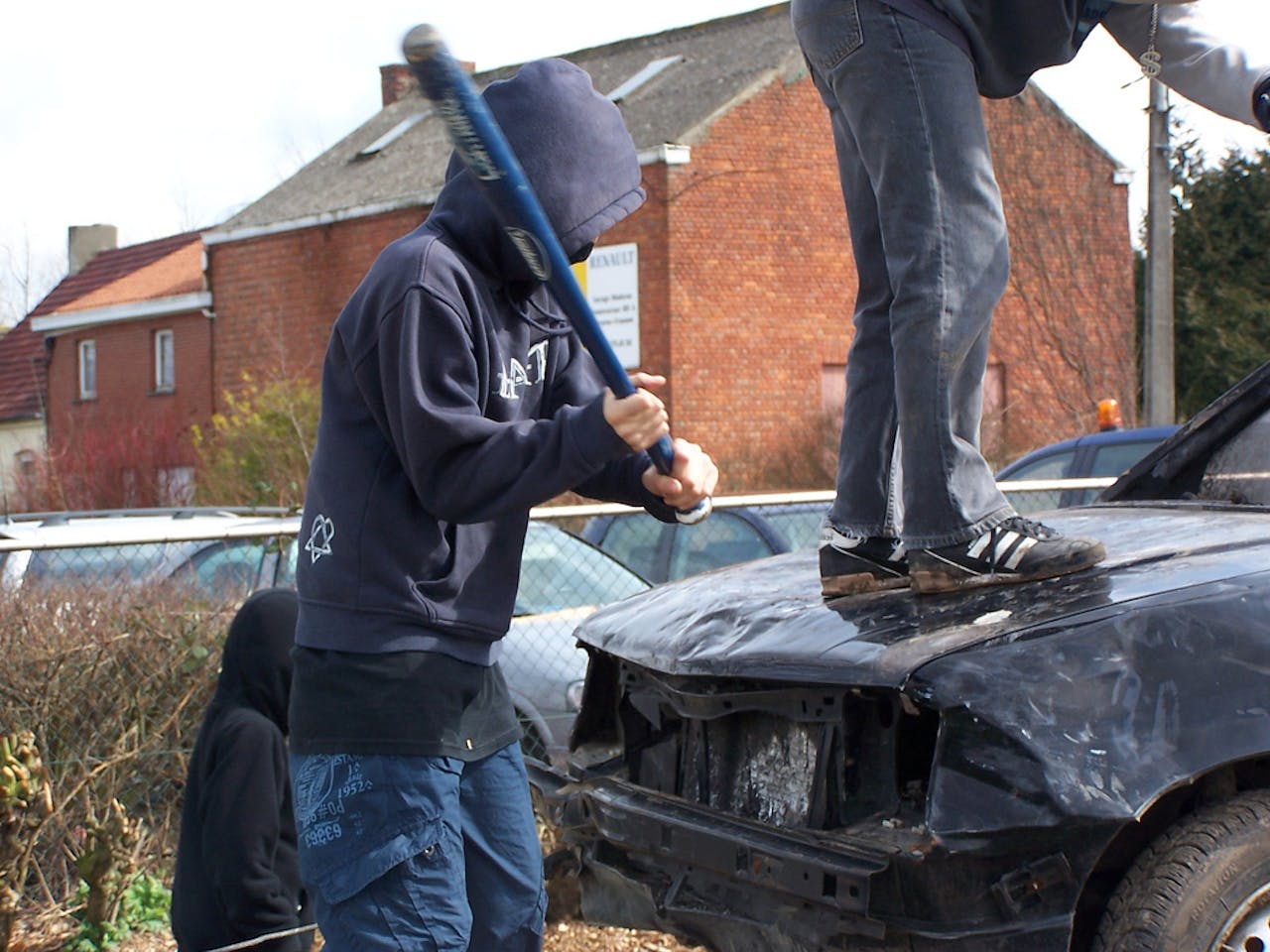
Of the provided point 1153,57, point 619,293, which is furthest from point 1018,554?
point 619,293

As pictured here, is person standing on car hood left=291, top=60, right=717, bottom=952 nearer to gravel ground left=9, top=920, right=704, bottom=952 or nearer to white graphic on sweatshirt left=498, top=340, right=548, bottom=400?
white graphic on sweatshirt left=498, top=340, right=548, bottom=400

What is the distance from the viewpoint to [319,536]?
2576 millimetres

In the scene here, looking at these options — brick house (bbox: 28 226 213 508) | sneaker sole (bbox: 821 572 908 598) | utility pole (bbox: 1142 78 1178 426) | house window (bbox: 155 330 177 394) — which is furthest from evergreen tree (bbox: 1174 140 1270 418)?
sneaker sole (bbox: 821 572 908 598)

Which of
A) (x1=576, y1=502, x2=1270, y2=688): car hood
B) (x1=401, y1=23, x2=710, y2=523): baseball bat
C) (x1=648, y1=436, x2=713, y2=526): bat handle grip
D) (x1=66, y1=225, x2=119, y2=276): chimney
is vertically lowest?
(x1=576, y1=502, x2=1270, y2=688): car hood

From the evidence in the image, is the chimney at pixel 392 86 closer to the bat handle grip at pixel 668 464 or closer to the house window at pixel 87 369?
the house window at pixel 87 369

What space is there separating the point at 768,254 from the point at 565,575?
16773mm

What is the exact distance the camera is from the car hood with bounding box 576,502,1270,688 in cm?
279

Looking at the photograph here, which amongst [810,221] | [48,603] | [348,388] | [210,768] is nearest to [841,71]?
[348,388]

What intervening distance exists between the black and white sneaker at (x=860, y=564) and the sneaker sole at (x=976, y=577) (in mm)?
128

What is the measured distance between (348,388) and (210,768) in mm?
1787

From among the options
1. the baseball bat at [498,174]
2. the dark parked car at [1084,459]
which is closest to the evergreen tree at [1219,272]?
the dark parked car at [1084,459]

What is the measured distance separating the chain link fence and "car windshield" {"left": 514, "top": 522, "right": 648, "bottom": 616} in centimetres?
50

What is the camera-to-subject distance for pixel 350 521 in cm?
253

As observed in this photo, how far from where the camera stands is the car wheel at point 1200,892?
259cm
